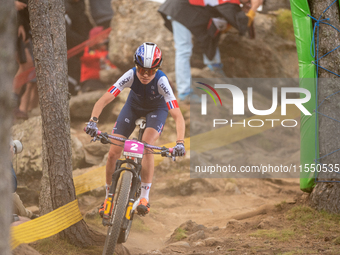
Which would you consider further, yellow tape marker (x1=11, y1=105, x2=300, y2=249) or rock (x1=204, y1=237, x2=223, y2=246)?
rock (x1=204, y1=237, x2=223, y2=246)

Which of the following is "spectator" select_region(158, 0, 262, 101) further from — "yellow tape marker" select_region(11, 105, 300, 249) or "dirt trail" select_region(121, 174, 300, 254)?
"dirt trail" select_region(121, 174, 300, 254)

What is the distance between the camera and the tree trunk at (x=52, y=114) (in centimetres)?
412

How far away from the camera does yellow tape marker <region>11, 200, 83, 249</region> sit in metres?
3.72

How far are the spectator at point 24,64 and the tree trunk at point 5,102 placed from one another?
5758mm

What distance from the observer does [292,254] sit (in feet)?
13.1

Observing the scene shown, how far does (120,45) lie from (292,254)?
7.10m

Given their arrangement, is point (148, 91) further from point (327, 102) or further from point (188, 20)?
point (188, 20)

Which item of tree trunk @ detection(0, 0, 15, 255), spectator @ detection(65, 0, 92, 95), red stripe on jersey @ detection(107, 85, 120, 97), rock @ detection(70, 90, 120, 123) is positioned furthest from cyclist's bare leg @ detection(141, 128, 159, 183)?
spectator @ detection(65, 0, 92, 95)

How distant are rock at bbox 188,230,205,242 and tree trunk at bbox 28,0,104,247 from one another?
1409mm

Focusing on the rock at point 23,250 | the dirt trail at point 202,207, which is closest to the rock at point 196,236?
the dirt trail at point 202,207

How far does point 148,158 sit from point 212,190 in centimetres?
281

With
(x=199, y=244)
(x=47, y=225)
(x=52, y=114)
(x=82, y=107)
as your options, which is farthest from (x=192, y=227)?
(x=82, y=107)

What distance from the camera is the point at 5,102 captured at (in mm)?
1822

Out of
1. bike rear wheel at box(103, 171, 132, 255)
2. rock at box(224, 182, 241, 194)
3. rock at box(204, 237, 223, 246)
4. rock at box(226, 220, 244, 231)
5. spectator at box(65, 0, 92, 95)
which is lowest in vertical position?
rock at box(224, 182, 241, 194)
